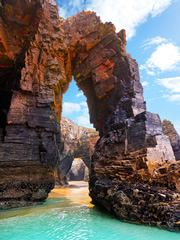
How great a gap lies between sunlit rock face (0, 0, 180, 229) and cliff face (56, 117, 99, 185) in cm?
1706

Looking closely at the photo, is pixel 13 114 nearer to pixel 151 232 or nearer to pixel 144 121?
pixel 144 121

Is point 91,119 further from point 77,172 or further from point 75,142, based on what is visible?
point 77,172

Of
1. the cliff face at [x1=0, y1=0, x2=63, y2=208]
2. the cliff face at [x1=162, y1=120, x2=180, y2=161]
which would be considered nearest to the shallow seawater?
the cliff face at [x1=0, y1=0, x2=63, y2=208]

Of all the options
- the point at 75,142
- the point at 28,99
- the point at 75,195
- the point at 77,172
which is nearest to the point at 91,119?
the point at 28,99

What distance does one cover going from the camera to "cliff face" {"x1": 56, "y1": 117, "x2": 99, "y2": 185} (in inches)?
1206

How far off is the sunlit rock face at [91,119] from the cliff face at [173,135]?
5741 millimetres

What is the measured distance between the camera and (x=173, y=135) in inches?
619

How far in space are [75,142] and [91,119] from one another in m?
17.9

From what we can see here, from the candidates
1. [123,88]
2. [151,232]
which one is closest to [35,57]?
[123,88]

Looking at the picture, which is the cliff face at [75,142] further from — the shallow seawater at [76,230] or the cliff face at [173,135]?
the shallow seawater at [76,230]

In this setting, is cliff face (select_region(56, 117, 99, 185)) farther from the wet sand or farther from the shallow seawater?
the shallow seawater

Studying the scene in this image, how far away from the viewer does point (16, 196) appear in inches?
357

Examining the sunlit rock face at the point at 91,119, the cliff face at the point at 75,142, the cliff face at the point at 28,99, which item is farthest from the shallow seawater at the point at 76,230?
the cliff face at the point at 75,142

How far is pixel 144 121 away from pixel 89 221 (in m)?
5.57
